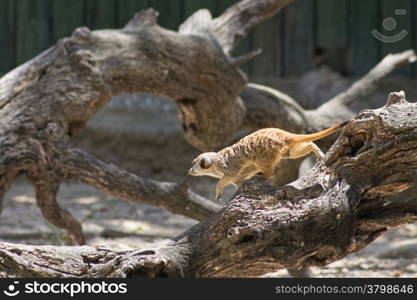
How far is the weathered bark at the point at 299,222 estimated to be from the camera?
2955 millimetres

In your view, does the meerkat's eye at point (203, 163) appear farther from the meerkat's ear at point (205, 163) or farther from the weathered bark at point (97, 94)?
the weathered bark at point (97, 94)

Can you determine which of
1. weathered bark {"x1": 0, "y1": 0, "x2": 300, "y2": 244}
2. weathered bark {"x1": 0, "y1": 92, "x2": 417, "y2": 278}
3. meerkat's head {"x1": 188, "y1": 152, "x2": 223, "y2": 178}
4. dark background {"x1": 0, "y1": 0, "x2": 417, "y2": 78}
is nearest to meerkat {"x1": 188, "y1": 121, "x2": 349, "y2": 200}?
meerkat's head {"x1": 188, "y1": 152, "x2": 223, "y2": 178}

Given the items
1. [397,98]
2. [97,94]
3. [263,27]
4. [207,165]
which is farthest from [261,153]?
[263,27]

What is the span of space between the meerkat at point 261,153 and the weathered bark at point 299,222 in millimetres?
263

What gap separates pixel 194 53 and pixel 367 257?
6.64ft

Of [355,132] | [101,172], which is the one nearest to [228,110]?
[101,172]

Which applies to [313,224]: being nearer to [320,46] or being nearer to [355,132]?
[355,132]

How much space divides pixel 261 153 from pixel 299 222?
0.45 metres

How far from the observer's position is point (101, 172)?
449cm

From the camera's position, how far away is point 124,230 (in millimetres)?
6582

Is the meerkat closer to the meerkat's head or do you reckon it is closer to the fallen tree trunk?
the meerkat's head

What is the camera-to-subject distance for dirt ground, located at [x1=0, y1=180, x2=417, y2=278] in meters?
5.46

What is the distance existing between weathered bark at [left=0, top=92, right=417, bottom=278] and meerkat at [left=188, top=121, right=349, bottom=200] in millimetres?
263

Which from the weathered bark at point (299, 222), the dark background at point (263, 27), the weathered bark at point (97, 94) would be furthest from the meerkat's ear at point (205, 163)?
the dark background at point (263, 27)
